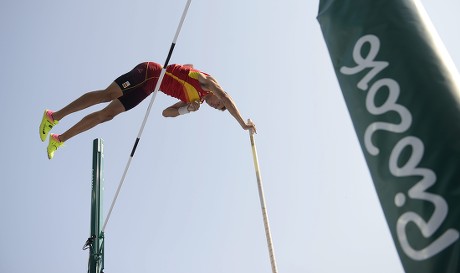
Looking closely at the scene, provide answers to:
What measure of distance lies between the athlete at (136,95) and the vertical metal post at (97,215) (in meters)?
0.81

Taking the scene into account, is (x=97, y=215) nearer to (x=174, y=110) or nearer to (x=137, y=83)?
(x=174, y=110)

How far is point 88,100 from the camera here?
16.8ft

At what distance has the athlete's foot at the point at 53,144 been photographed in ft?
17.4

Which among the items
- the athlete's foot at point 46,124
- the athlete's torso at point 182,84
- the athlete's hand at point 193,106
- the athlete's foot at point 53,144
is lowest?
the athlete's foot at point 53,144

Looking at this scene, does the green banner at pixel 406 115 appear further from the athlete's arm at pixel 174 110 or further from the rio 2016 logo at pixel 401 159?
the athlete's arm at pixel 174 110

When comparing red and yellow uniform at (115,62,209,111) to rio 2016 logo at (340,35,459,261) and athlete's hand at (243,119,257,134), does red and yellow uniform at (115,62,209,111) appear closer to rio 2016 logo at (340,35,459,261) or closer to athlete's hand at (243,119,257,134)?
athlete's hand at (243,119,257,134)

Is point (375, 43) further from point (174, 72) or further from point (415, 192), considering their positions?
point (174, 72)

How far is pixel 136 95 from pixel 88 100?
23.2 inches

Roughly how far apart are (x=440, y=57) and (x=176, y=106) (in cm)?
443

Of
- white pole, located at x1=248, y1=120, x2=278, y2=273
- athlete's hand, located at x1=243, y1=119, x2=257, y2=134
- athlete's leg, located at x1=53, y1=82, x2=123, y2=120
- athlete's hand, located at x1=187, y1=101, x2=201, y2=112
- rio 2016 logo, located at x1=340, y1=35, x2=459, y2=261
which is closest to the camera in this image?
rio 2016 logo, located at x1=340, y1=35, x2=459, y2=261

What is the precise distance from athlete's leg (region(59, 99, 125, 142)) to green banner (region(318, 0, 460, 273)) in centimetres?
395

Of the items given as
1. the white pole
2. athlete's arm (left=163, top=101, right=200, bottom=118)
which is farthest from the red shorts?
the white pole

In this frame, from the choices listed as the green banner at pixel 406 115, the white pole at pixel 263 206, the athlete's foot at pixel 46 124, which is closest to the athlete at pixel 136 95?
the athlete's foot at pixel 46 124

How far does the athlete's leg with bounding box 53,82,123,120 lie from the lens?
5.10 metres
